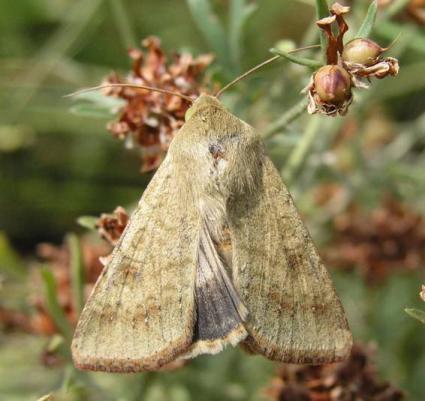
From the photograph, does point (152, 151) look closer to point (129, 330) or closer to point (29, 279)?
point (129, 330)

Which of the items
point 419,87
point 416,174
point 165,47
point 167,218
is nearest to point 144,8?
point 165,47

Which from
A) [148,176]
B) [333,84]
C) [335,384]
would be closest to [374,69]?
[333,84]

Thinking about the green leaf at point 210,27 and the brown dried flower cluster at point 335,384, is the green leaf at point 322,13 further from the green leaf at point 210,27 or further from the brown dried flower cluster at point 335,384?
the brown dried flower cluster at point 335,384

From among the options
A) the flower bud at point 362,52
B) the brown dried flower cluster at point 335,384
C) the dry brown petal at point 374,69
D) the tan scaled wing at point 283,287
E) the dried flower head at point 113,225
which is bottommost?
the brown dried flower cluster at point 335,384

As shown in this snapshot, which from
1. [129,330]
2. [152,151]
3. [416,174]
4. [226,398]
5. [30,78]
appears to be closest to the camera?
[129,330]

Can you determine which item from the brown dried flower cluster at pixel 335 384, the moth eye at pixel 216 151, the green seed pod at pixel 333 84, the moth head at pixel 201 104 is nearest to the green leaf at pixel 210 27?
the moth head at pixel 201 104

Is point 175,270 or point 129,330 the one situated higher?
point 175,270
